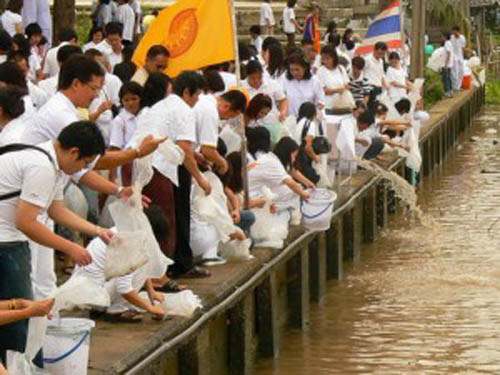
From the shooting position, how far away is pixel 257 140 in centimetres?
1247

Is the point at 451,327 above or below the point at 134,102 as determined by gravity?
below

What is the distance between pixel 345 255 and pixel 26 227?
9.80 metres

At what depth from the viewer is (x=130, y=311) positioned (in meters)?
9.24

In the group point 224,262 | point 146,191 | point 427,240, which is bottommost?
point 427,240

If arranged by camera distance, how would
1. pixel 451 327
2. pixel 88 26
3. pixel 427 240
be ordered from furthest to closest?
1. pixel 88 26
2. pixel 427 240
3. pixel 451 327

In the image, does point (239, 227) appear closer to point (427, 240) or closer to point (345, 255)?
point (345, 255)

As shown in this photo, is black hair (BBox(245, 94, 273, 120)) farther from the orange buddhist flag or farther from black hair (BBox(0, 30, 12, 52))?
black hair (BBox(0, 30, 12, 52))

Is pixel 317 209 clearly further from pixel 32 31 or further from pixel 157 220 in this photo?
pixel 32 31

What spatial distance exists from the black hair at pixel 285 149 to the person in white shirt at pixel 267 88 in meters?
1.08

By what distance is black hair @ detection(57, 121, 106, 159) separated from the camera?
7.42 m

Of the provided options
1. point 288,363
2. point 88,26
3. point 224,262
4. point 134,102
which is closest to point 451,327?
point 288,363

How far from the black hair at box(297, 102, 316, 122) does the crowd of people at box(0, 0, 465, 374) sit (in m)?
0.02

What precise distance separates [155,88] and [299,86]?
5574 millimetres

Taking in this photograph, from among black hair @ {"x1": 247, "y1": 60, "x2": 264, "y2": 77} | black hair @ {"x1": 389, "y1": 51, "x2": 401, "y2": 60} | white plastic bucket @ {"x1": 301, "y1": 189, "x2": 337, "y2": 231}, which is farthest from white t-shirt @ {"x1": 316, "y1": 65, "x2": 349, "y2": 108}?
white plastic bucket @ {"x1": 301, "y1": 189, "x2": 337, "y2": 231}
